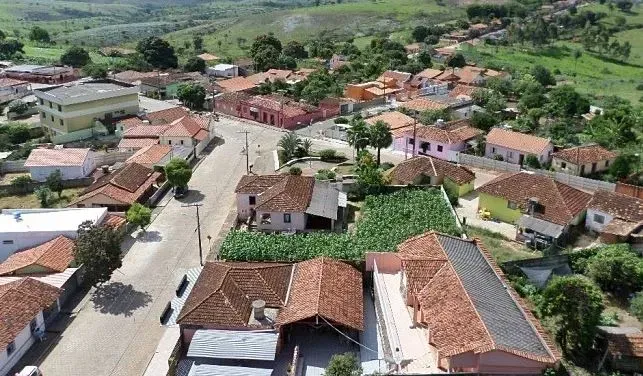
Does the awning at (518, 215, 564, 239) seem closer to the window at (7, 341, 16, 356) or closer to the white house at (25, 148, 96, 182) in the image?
the window at (7, 341, 16, 356)

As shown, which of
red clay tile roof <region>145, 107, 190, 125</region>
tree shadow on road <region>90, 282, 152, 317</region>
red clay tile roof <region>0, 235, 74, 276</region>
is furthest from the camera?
red clay tile roof <region>145, 107, 190, 125</region>

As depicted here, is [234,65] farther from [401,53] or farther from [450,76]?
[450,76]

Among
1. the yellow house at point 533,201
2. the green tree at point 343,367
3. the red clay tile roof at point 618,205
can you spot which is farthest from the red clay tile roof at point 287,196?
the red clay tile roof at point 618,205

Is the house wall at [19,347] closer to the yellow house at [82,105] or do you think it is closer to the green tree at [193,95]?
the yellow house at [82,105]

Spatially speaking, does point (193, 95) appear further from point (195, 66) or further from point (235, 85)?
point (195, 66)

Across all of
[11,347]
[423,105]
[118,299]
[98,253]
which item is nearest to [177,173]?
[98,253]

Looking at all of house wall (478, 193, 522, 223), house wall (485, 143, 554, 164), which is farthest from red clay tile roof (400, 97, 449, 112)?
house wall (478, 193, 522, 223)
